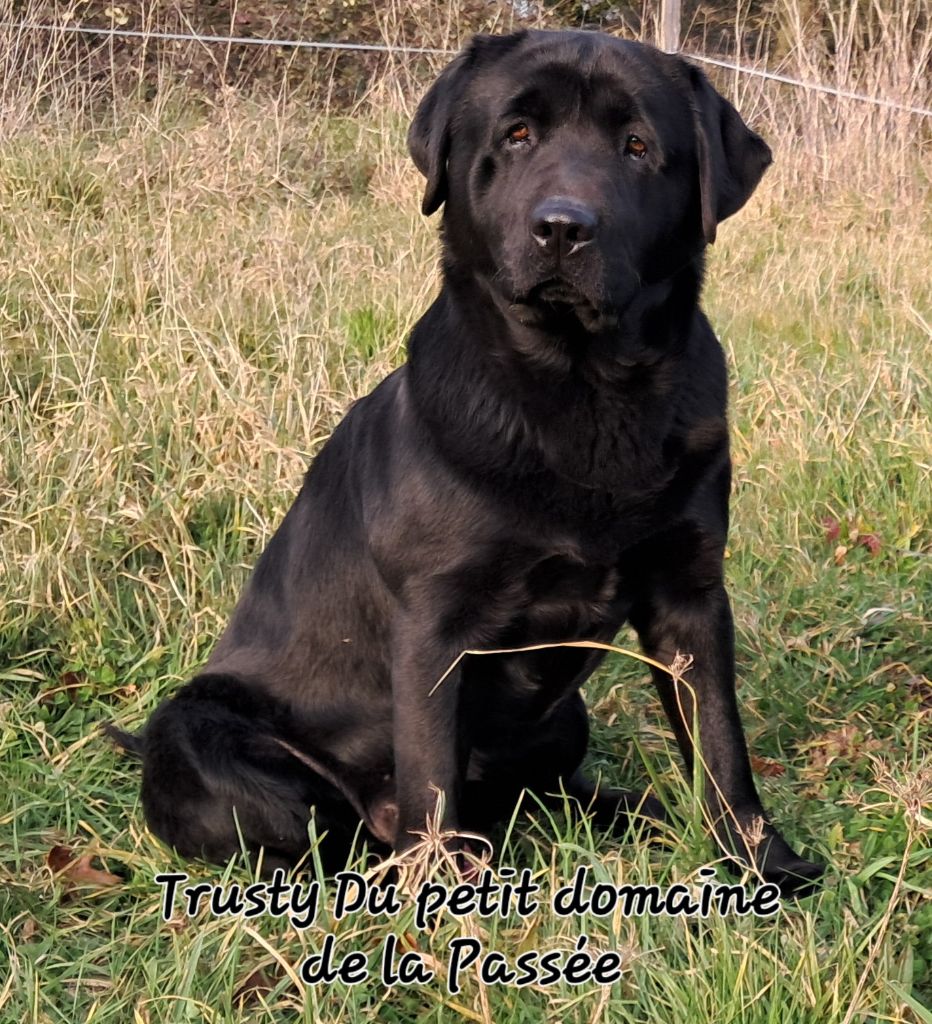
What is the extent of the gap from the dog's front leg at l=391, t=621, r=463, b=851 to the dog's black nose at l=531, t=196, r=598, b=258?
0.66 m

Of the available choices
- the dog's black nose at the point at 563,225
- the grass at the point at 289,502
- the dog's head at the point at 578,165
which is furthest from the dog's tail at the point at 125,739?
the dog's black nose at the point at 563,225

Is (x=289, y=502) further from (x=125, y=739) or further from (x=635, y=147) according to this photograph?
(x=635, y=147)

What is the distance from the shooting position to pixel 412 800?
7.63 feet

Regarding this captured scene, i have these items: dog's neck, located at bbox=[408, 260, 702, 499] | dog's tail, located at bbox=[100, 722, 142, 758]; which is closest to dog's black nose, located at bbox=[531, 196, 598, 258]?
dog's neck, located at bbox=[408, 260, 702, 499]

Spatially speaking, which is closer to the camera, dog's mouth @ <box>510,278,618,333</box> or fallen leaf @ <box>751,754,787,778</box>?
dog's mouth @ <box>510,278,618,333</box>

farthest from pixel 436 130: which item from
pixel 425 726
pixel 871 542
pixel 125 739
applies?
pixel 871 542

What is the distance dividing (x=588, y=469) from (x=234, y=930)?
0.93 meters

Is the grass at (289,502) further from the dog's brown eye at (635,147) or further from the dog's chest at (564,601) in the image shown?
the dog's brown eye at (635,147)

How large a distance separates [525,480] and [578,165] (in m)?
0.53

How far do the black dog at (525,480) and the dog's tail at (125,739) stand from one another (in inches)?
8.3

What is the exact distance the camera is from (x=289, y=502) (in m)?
3.62

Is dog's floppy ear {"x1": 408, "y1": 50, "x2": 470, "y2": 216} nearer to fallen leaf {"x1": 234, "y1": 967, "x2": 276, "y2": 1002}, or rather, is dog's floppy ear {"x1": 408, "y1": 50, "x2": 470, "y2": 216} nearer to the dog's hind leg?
the dog's hind leg

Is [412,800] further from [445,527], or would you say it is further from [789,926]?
[789,926]

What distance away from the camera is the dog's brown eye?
2.32 meters
